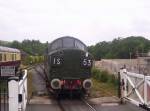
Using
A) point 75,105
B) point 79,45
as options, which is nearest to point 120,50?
point 79,45

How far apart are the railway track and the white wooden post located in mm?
5948

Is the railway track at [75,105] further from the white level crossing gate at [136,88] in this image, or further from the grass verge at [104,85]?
the grass verge at [104,85]

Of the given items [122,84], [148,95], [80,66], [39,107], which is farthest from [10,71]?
[80,66]

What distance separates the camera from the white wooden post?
1058cm

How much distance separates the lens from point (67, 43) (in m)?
20.5

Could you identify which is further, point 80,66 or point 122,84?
point 80,66

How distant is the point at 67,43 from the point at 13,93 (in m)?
10.1

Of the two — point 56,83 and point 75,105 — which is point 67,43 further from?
point 75,105

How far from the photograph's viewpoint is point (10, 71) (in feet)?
35.8

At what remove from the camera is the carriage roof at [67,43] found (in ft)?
67.0

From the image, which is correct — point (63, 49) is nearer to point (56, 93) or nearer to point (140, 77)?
point (56, 93)

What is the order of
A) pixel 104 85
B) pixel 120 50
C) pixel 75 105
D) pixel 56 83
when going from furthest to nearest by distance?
pixel 120 50, pixel 104 85, pixel 56 83, pixel 75 105

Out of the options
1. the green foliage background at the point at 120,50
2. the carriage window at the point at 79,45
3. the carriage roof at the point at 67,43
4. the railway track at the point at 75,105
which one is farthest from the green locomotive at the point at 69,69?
the green foliage background at the point at 120,50

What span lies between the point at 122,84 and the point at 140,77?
3398 mm
